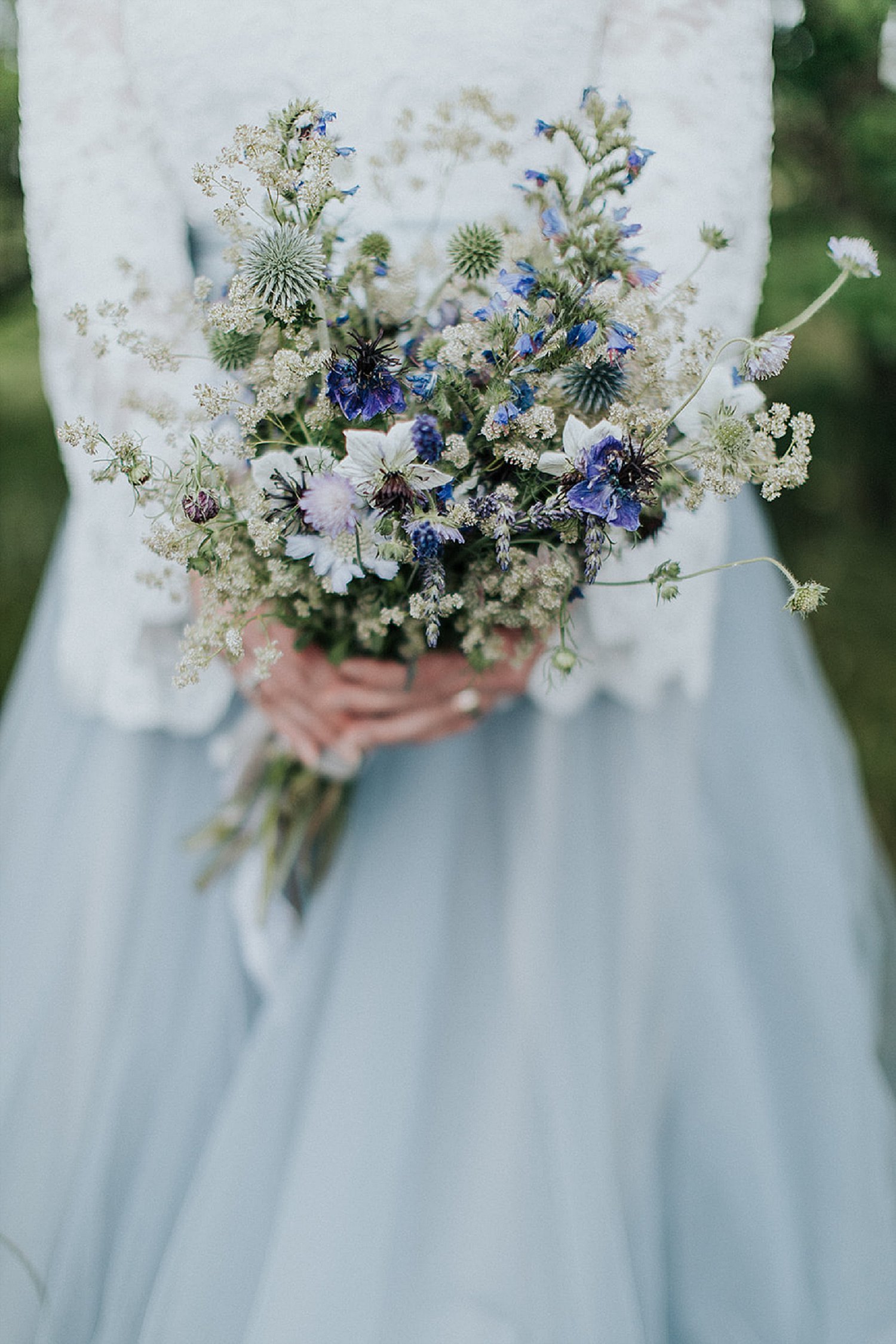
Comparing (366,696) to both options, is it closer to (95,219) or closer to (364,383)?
(364,383)

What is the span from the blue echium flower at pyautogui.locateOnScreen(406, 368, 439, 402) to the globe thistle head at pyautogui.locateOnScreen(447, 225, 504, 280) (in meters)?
0.15

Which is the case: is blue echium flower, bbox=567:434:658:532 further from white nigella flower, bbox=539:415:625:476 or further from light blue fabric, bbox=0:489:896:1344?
light blue fabric, bbox=0:489:896:1344

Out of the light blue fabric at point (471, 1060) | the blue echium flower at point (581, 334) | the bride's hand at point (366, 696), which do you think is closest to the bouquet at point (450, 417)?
the blue echium flower at point (581, 334)

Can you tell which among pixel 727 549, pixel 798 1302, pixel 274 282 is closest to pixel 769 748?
pixel 727 549

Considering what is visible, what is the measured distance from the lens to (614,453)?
69 cm

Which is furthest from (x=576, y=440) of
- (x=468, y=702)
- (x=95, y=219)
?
(x=95, y=219)

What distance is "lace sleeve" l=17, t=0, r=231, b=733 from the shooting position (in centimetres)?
118

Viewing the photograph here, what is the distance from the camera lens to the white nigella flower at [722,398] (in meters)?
0.79

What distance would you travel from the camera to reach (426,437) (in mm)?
679

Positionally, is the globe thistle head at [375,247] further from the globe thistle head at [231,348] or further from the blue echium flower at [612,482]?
the blue echium flower at [612,482]

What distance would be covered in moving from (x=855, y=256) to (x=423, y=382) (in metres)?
0.34

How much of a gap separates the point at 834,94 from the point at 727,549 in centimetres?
200

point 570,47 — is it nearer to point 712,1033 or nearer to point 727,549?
point 727,549

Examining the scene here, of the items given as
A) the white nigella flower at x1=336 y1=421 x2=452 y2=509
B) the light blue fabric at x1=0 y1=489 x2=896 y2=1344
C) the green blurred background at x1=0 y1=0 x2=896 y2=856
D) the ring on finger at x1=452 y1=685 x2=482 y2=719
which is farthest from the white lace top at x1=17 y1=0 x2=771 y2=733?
the green blurred background at x1=0 y1=0 x2=896 y2=856
